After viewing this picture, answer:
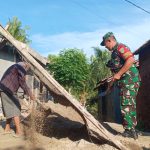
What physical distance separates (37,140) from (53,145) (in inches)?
15.5

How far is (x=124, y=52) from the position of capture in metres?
6.55

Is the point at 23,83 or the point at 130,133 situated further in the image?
the point at 23,83

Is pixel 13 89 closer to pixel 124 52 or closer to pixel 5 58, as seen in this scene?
pixel 124 52

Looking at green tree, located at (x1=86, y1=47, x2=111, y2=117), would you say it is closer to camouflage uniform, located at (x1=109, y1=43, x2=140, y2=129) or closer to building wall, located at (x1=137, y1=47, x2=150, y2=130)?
building wall, located at (x1=137, y1=47, x2=150, y2=130)

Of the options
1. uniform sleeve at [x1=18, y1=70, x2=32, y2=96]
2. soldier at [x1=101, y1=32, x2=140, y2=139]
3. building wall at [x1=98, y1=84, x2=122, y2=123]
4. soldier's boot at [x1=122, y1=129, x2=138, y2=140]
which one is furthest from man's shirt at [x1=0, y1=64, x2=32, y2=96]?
building wall at [x1=98, y1=84, x2=122, y2=123]

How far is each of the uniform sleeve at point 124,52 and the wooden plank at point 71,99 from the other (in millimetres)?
1022

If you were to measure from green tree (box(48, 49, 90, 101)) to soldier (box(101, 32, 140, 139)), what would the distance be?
22.7 meters

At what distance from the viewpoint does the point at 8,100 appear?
7.16 metres

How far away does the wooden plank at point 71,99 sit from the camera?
6066mm

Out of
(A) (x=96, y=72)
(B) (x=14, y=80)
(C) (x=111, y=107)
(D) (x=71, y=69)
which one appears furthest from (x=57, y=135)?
(A) (x=96, y=72)

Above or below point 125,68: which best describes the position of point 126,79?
below

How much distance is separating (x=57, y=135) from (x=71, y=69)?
22508mm

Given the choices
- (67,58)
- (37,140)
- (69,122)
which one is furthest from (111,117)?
(37,140)

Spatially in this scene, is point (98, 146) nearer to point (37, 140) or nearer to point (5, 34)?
point (37, 140)
